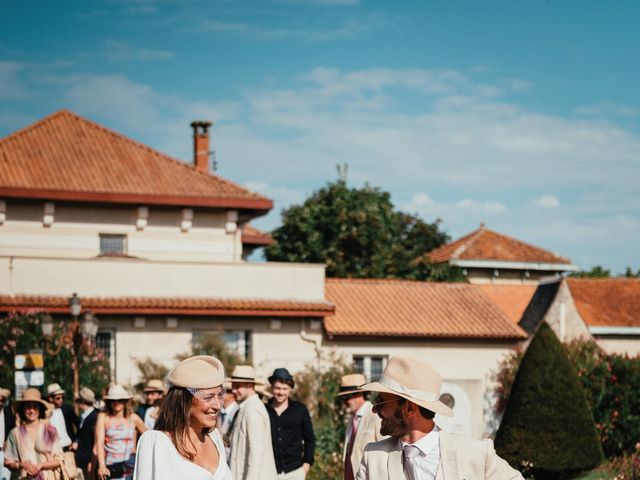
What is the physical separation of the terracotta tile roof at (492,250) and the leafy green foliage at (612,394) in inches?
979

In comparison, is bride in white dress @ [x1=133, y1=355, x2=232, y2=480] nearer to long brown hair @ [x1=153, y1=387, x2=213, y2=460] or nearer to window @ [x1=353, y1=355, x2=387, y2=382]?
long brown hair @ [x1=153, y1=387, x2=213, y2=460]

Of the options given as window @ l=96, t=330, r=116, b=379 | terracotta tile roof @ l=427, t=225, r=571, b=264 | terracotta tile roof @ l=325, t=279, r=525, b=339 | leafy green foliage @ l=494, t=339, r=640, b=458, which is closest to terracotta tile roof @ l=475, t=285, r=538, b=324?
terracotta tile roof @ l=427, t=225, r=571, b=264

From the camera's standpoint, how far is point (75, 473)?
11789mm

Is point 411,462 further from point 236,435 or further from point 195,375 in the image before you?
point 236,435

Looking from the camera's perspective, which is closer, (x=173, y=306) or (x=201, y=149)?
(x=173, y=306)

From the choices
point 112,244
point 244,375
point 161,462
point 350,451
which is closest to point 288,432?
point 244,375

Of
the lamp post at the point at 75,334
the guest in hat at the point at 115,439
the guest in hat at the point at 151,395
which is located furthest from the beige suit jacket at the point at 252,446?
the lamp post at the point at 75,334

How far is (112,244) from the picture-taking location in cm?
3102

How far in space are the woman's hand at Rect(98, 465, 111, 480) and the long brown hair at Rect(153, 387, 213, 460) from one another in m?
6.18

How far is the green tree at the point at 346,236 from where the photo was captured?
151 feet

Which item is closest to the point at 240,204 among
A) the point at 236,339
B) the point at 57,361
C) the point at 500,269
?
the point at 236,339

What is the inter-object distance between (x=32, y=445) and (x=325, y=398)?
15.9 meters

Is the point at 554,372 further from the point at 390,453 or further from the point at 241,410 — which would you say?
the point at 390,453

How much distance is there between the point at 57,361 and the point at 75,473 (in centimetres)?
1195
